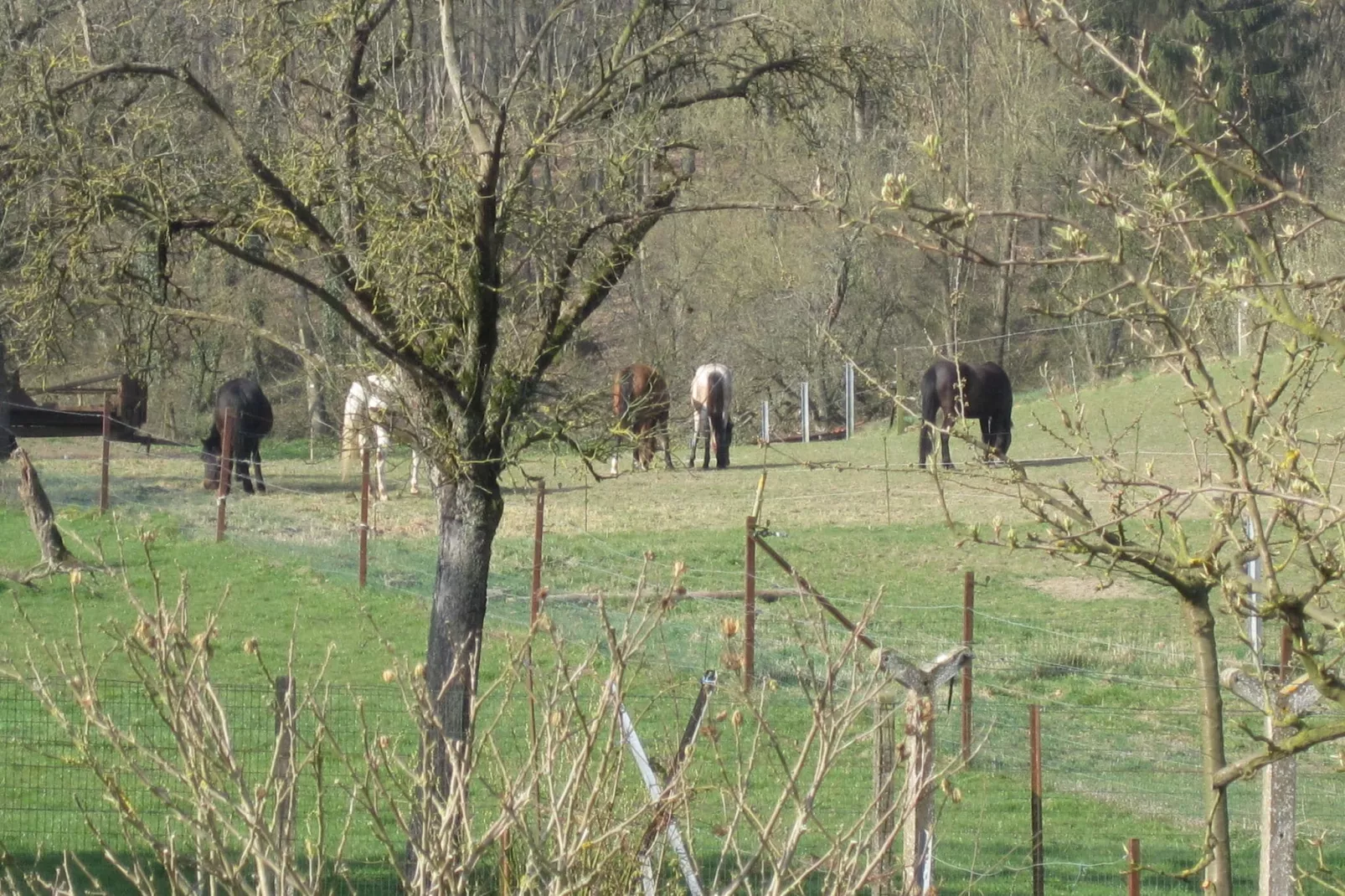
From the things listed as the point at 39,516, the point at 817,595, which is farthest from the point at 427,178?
the point at 39,516

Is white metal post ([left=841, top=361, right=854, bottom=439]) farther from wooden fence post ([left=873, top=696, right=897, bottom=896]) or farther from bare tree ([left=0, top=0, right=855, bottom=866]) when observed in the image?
wooden fence post ([left=873, top=696, right=897, bottom=896])

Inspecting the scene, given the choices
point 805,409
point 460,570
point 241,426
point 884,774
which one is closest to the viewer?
point 884,774

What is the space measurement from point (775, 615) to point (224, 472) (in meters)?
7.76

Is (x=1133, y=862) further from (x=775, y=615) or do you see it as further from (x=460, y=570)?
(x=775, y=615)

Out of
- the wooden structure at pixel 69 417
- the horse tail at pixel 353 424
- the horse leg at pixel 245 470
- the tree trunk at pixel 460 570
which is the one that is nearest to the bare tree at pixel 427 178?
the tree trunk at pixel 460 570

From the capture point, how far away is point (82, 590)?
15156mm

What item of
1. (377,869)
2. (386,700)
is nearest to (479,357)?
(377,869)

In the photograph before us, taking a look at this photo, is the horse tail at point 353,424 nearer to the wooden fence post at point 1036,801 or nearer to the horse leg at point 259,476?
the wooden fence post at point 1036,801

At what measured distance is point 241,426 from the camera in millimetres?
23703

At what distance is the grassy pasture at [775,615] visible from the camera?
31.0 ft

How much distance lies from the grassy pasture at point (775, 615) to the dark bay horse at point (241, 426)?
54 cm

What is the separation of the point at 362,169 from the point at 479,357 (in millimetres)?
926

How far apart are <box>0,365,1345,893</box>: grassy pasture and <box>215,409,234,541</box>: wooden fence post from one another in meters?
0.21

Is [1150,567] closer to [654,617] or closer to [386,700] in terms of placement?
[654,617]
